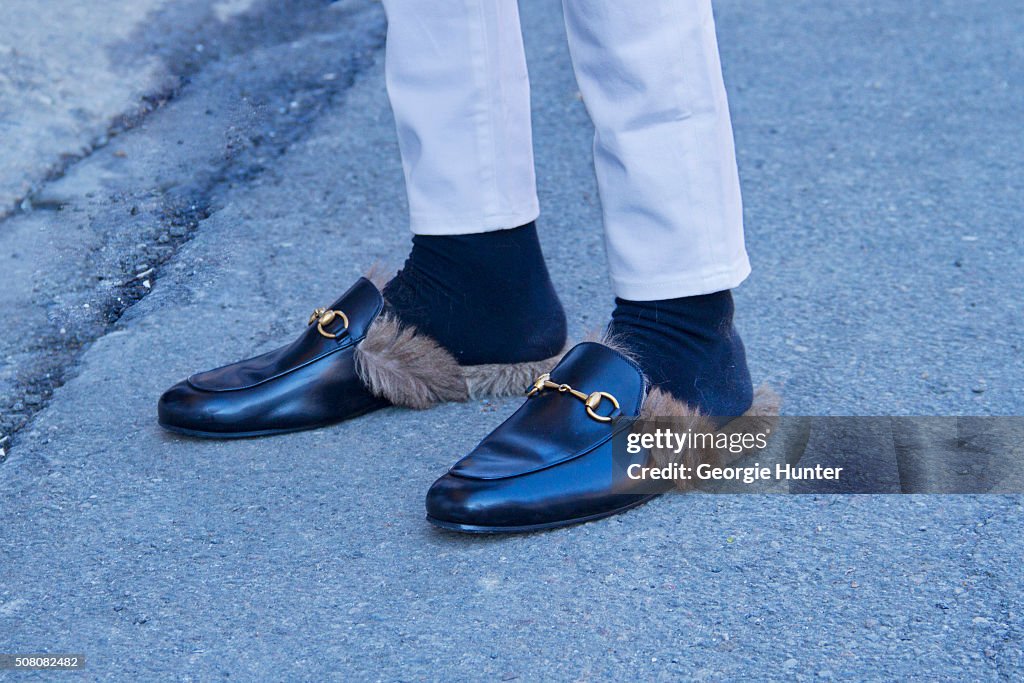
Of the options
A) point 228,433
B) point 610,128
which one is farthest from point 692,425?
point 228,433

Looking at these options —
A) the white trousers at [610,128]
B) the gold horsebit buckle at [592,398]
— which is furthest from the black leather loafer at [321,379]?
the gold horsebit buckle at [592,398]

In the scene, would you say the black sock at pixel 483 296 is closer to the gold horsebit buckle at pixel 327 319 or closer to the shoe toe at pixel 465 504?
the gold horsebit buckle at pixel 327 319

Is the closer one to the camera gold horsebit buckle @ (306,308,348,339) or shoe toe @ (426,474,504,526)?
shoe toe @ (426,474,504,526)

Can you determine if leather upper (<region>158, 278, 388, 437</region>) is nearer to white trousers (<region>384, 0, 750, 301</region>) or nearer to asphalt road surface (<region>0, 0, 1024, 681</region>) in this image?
asphalt road surface (<region>0, 0, 1024, 681</region>)

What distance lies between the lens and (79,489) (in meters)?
1.48

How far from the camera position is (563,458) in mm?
1340

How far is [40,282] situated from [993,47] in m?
2.42

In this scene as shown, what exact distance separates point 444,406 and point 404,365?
108 millimetres

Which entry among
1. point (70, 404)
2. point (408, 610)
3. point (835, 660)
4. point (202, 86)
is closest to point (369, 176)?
point (202, 86)

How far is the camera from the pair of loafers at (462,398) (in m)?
1.32

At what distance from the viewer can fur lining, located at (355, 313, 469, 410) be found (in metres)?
1.57

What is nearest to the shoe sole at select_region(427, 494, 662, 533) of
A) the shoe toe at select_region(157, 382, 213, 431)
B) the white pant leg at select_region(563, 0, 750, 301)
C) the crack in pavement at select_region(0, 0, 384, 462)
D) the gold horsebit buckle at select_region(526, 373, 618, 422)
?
the gold horsebit buckle at select_region(526, 373, 618, 422)

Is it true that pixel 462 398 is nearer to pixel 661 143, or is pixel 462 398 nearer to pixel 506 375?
pixel 506 375

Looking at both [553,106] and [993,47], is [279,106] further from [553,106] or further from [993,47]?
[993,47]
